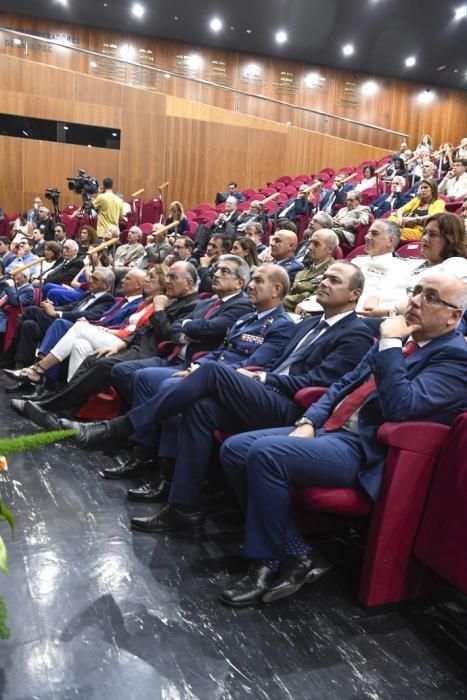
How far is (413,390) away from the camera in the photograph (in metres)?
1.43

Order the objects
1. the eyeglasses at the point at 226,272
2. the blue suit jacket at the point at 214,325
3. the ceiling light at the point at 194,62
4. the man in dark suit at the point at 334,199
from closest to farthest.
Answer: the blue suit jacket at the point at 214,325
the eyeglasses at the point at 226,272
the man in dark suit at the point at 334,199
the ceiling light at the point at 194,62

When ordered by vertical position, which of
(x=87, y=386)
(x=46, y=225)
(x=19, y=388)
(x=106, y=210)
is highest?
(x=106, y=210)

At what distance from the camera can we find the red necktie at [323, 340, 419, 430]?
64.9 inches

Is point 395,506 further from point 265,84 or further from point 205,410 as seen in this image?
point 265,84

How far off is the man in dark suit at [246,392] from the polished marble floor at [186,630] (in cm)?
17

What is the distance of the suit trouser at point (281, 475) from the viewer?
4.91ft

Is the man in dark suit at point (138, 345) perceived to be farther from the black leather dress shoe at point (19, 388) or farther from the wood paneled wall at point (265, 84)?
the wood paneled wall at point (265, 84)

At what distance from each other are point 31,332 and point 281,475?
8.55 feet

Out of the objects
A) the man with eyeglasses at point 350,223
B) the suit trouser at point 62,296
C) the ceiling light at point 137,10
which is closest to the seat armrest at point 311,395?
the suit trouser at point 62,296

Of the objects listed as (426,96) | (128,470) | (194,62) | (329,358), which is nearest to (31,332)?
(128,470)

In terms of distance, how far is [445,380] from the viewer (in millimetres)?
1450

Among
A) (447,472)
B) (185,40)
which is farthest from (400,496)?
(185,40)

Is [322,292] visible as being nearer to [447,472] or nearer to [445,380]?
[445,380]

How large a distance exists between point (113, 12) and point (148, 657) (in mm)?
10869
